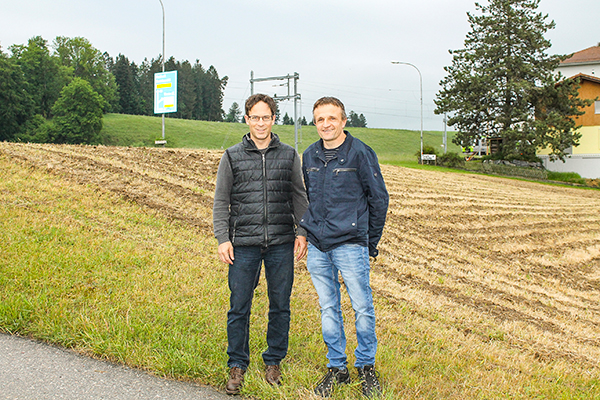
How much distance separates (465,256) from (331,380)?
9225 millimetres

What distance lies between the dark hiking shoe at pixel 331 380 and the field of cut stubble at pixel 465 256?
78 cm

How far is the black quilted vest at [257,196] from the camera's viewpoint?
12.4 ft

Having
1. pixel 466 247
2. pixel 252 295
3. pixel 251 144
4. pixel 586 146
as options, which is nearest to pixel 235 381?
pixel 252 295

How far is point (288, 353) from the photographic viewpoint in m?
4.31

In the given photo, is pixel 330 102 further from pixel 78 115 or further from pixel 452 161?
pixel 78 115

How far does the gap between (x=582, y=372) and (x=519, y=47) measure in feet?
137

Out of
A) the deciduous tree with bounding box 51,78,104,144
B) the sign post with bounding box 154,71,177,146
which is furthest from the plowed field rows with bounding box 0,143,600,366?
the deciduous tree with bounding box 51,78,104,144

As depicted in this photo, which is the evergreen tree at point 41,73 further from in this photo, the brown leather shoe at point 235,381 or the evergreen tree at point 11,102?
the brown leather shoe at point 235,381

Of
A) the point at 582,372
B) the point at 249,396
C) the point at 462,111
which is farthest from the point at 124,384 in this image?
the point at 462,111

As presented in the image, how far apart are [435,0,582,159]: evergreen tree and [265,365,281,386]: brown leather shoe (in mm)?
39894

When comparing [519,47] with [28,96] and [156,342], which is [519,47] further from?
[28,96]

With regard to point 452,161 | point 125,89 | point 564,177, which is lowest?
point 564,177

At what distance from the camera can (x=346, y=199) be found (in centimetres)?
371

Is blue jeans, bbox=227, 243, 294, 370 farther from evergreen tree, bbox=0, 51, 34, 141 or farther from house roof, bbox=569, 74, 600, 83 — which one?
evergreen tree, bbox=0, 51, 34, 141
